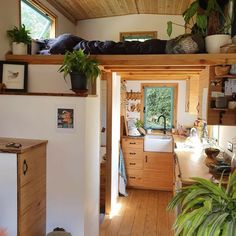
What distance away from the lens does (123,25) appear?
4695 mm

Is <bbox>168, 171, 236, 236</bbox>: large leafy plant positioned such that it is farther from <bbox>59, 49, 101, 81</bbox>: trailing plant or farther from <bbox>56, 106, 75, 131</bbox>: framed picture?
<bbox>59, 49, 101, 81</bbox>: trailing plant

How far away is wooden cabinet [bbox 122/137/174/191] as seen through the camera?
15.3 ft

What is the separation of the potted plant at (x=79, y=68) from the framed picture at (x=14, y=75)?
0.63 m

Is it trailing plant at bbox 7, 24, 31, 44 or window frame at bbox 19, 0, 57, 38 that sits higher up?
window frame at bbox 19, 0, 57, 38

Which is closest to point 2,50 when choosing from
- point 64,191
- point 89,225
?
point 64,191

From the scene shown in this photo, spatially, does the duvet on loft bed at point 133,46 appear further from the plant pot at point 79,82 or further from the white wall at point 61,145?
the white wall at point 61,145

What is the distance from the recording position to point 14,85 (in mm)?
2625

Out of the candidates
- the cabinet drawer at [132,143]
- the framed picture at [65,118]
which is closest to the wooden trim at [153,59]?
the framed picture at [65,118]

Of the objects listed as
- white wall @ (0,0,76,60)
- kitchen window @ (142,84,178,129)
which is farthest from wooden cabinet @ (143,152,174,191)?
white wall @ (0,0,76,60)

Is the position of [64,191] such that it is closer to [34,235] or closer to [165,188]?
[34,235]

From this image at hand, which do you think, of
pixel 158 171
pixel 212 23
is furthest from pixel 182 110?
pixel 212 23

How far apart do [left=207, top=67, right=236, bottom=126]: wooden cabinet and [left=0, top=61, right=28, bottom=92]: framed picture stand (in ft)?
6.48

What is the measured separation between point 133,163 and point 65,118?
2.75 m

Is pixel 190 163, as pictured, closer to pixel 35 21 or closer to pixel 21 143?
pixel 21 143
